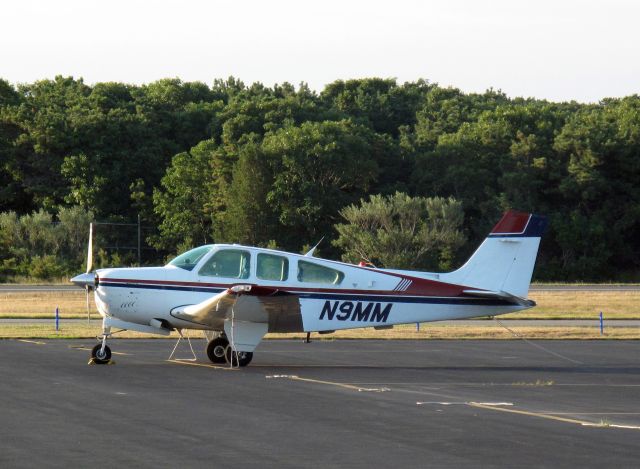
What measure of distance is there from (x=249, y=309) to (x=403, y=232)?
36.4 m

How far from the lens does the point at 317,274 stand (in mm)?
19188

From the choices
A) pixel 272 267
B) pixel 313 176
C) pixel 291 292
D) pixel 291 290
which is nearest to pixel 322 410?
pixel 291 292

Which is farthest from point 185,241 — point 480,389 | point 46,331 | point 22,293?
point 480,389

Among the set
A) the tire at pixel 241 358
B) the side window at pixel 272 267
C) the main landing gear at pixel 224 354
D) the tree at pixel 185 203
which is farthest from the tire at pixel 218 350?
the tree at pixel 185 203

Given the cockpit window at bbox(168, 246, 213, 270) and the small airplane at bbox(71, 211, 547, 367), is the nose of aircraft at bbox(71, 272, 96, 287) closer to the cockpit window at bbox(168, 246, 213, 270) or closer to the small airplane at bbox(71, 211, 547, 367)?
the small airplane at bbox(71, 211, 547, 367)

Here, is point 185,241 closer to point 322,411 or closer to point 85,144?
point 85,144

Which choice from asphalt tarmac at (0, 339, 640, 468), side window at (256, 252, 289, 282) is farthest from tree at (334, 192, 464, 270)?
side window at (256, 252, 289, 282)

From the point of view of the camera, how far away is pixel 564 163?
199 feet

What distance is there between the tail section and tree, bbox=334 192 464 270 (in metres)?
33.5

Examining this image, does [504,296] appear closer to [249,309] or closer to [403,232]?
[249,309]

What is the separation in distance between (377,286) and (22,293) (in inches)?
1084

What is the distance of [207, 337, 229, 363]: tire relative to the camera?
19641 mm

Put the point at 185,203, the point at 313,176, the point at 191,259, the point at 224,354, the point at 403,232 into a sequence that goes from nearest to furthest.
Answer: the point at 191,259 → the point at 224,354 → the point at 403,232 → the point at 313,176 → the point at 185,203

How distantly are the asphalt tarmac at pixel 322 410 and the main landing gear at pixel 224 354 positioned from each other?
0.94 ft
